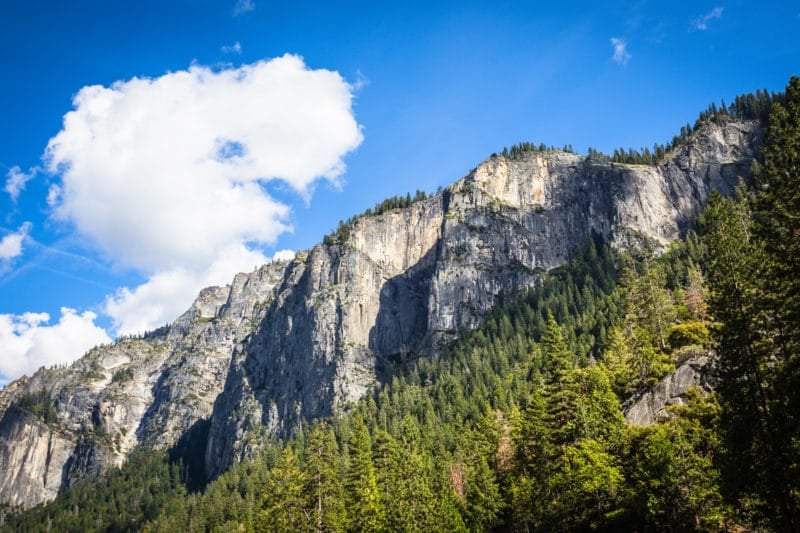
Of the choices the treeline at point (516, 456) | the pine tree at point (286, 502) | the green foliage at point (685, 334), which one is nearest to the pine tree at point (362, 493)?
the treeline at point (516, 456)

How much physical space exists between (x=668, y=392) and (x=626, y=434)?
33.2 ft

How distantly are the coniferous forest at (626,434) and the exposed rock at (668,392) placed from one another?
1.48 metres

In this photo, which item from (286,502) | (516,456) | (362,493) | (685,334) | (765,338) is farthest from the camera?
(685,334)

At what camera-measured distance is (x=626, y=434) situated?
136ft

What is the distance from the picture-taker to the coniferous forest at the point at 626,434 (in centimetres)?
2595

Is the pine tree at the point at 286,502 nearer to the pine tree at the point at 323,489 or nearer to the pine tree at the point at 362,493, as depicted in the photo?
the pine tree at the point at 323,489

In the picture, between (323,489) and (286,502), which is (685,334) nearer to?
(323,489)

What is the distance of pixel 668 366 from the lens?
5306cm

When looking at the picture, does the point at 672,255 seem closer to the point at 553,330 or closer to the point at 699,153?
the point at 699,153

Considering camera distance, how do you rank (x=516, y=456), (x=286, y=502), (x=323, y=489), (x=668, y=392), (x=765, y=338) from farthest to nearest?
(x=323, y=489), (x=516, y=456), (x=286, y=502), (x=668, y=392), (x=765, y=338)

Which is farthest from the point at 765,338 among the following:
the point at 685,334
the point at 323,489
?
the point at 323,489

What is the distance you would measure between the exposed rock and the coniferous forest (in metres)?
1.48

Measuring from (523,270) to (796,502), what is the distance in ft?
552

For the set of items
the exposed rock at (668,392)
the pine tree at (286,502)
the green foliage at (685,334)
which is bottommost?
the pine tree at (286,502)
